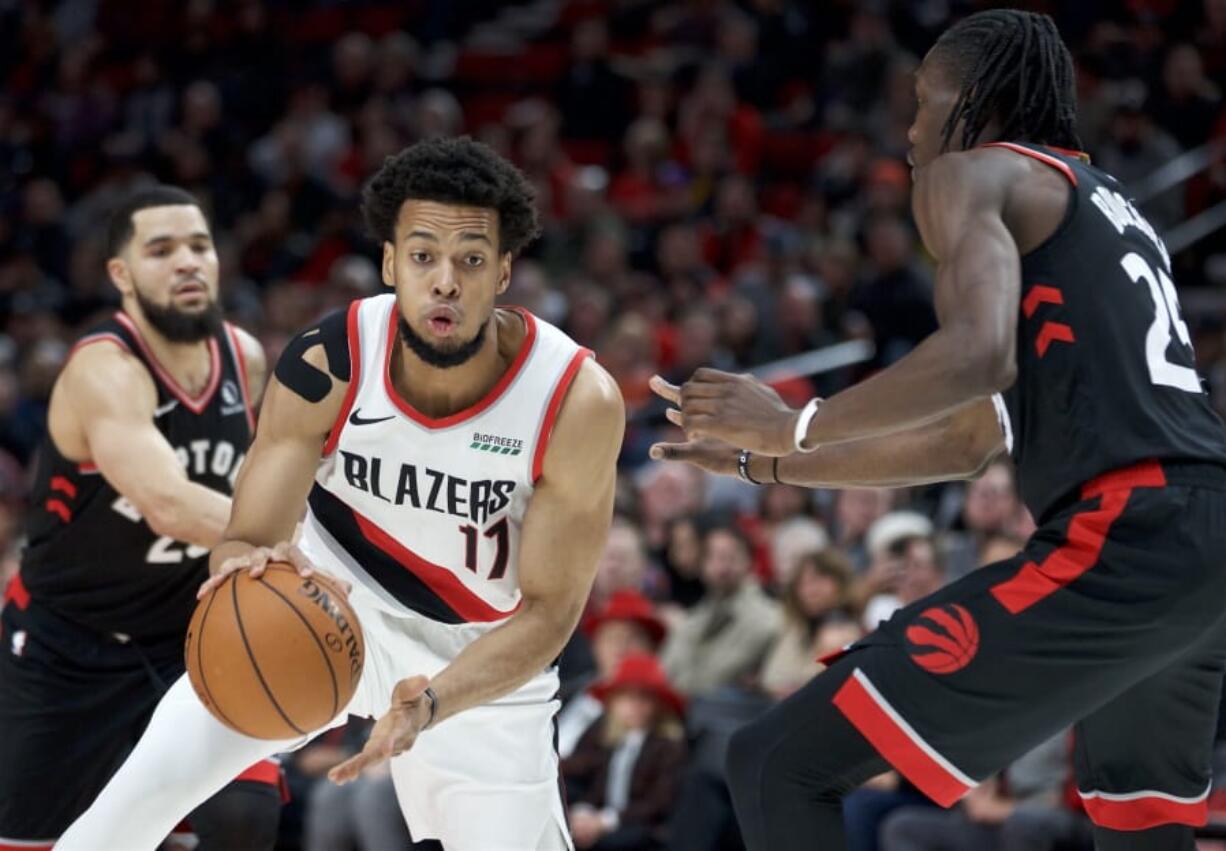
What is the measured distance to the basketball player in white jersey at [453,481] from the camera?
14.0ft

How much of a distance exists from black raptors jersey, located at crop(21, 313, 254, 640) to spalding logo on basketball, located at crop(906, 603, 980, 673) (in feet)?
7.98

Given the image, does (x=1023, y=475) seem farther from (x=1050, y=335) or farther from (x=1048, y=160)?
(x=1048, y=160)

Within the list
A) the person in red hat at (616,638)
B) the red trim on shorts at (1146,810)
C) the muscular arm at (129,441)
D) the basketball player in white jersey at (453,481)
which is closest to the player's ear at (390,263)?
the basketball player in white jersey at (453,481)

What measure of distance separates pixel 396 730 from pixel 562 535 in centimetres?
70

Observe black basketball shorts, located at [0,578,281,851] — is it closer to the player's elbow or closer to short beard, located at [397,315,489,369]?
short beard, located at [397,315,489,369]

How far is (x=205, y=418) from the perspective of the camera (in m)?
5.39

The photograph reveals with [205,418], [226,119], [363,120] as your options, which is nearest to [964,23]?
[205,418]

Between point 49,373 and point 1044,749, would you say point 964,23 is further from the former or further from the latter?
point 49,373

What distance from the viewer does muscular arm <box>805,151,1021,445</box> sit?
11.1 feet

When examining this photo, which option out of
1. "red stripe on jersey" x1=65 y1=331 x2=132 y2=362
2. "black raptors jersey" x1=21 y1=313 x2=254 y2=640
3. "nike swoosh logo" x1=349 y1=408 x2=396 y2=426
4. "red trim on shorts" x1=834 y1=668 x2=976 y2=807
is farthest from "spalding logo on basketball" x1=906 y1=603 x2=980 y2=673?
"red stripe on jersey" x1=65 y1=331 x2=132 y2=362

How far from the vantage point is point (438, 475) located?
4375 mm

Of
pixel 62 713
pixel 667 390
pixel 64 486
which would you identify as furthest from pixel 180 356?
pixel 667 390

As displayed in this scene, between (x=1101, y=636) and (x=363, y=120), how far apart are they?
11457mm

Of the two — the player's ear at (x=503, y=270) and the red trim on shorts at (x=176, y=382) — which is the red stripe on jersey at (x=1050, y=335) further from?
the red trim on shorts at (x=176, y=382)
